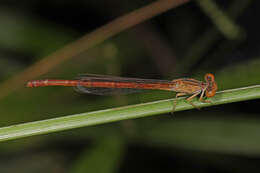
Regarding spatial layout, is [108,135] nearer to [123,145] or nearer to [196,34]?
[123,145]

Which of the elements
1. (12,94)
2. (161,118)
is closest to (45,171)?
(12,94)

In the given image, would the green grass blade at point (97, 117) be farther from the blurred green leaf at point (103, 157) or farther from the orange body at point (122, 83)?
the blurred green leaf at point (103, 157)

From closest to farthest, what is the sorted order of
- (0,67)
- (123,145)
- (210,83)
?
1. (210,83)
2. (123,145)
3. (0,67)

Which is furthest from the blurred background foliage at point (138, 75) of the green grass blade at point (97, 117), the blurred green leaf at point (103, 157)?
the green grass blade at point (97, 117)

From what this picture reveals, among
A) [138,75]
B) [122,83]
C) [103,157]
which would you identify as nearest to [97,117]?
[122,83]

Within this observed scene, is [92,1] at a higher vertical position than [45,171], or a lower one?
higher
